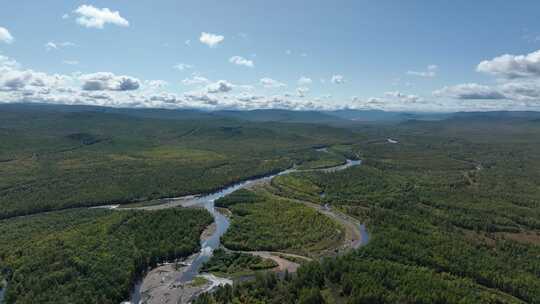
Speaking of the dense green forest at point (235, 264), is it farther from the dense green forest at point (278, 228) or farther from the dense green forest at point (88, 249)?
the dense green forest at point (88, 249)

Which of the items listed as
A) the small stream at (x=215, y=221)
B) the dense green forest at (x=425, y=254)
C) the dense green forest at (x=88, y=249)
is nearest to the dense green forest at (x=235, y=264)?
the small stream at (x=215, y=221)

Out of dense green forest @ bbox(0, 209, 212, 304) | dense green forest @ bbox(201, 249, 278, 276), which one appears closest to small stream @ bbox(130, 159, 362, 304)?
dense green forest @ bbox(0, 209, 212, 304)

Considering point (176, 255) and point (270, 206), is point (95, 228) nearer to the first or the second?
point (176, 255)

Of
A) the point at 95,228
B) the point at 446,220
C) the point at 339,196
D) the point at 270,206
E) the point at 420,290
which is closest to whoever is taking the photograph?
the point at 420,290

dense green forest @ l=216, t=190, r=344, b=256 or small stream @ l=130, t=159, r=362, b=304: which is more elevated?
dense green forest @ l=216, t=190, r=344, b=256

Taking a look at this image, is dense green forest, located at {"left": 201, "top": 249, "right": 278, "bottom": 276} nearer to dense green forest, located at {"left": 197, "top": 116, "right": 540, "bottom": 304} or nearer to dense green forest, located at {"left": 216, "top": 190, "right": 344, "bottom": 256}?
dense green forest, located at {"left": 216, "top": 190, "right": 344, "bottom": 256}

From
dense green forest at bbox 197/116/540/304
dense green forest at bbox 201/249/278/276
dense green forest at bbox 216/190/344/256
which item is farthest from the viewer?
dense green forest at bbox 216/190/344/256

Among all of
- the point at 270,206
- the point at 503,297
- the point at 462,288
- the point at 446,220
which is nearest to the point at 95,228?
the point at 270,206
